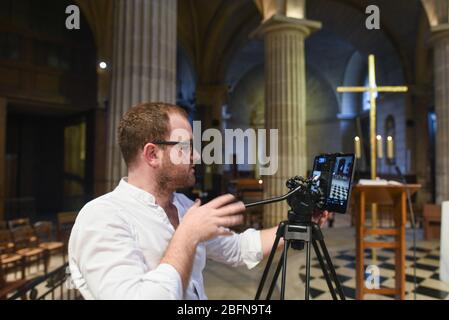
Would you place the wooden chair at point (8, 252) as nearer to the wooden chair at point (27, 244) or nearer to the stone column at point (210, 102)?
the wooden chair at point (27, 244)

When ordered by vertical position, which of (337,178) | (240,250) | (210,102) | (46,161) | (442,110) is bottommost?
(240,250)

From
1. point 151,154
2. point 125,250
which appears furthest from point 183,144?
point 125,250

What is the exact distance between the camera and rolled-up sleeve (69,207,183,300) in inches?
31.1

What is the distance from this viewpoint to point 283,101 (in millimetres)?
6266

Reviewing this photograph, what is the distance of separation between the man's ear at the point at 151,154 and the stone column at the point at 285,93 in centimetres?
522

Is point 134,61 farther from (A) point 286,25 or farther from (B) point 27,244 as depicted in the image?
(A) point 286,25

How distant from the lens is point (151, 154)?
0.99 metres

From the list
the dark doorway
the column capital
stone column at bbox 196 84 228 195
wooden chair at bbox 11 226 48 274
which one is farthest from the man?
stone column at bbox 196 84 228 195

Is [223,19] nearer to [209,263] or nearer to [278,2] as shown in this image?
[278,2]

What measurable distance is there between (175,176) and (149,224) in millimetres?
166

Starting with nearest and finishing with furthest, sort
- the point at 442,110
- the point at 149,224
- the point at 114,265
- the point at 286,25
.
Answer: the point at 114,265 → the point at 149,224 → the point at 286,25 → the point at 442,110

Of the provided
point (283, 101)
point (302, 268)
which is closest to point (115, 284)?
point (302, 268)

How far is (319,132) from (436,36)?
11879mm
